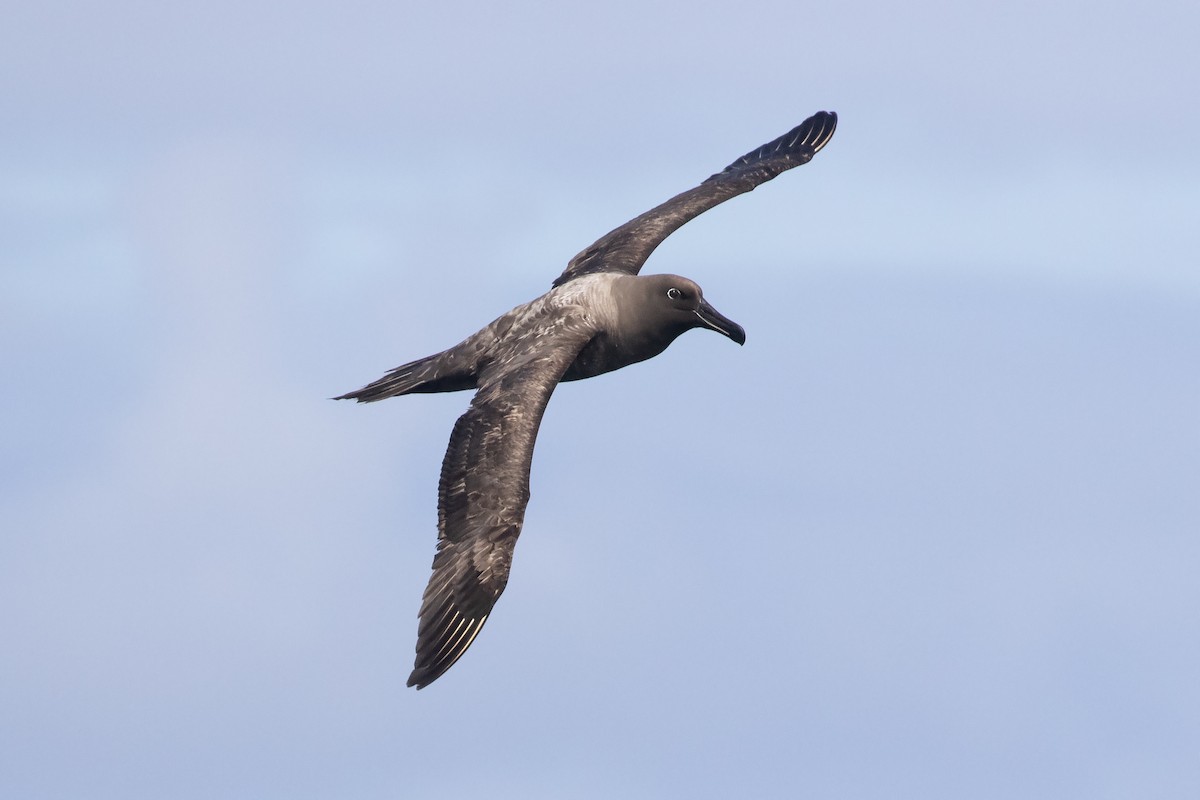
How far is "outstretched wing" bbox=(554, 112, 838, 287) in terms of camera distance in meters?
24.2

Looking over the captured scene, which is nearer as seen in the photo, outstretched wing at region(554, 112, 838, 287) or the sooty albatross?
the sooty albatross

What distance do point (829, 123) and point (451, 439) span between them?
12141 millimetres

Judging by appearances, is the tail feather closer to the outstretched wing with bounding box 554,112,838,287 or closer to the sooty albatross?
the sooty albatross

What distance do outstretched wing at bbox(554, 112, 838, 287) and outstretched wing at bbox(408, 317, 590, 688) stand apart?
4025 millimetres

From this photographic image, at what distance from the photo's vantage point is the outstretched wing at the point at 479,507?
18.3 meters

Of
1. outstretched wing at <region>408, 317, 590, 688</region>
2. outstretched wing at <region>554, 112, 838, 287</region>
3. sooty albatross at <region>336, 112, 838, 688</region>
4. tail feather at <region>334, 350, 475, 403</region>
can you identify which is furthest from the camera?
outstretched wing at <region>554, 112, 838, 287</region>

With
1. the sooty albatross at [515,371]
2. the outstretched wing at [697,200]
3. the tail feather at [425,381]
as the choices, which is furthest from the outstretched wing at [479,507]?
the outstretched wing at [697,200]

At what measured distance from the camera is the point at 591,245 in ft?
81.7

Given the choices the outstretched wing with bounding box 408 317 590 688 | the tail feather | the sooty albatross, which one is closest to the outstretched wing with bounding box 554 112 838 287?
the sooty albatross

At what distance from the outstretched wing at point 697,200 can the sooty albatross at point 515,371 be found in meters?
0.03

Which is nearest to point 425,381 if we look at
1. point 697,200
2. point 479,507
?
point 479,507

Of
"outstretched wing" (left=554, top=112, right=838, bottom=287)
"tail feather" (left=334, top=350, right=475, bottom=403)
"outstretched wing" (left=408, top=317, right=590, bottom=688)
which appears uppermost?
"outstretched wing" (left=554, top=112, right=838, bottom=287)

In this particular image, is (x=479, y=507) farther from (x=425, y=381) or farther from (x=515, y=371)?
(x=425, y=381)

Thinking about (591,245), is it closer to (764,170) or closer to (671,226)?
(671,226)
